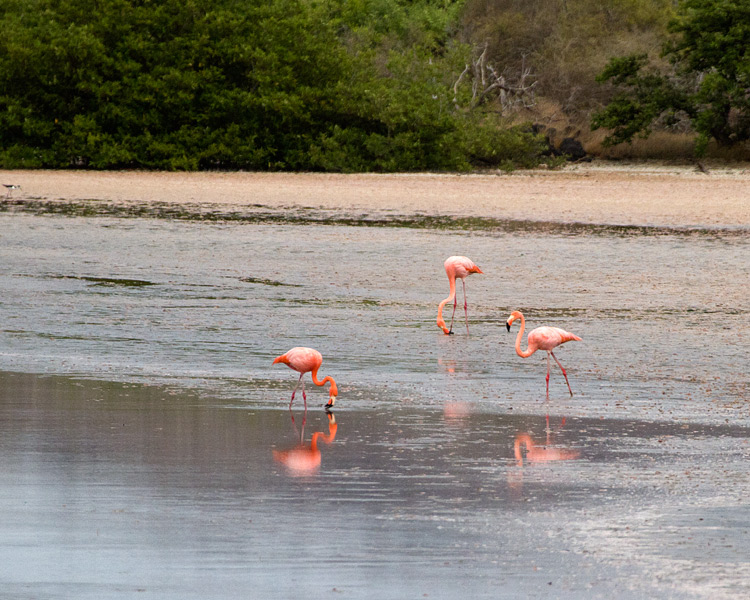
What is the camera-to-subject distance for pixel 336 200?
95.4 feet

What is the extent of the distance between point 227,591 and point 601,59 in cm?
5149

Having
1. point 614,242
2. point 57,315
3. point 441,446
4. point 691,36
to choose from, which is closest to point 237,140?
point 691,36

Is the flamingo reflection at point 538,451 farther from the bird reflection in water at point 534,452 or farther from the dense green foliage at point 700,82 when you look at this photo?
the dense green foliage at point 700,82

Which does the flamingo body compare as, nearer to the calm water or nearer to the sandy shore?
the calm water

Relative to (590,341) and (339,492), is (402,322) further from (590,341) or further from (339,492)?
(339,492)

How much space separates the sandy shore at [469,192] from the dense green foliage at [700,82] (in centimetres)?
248

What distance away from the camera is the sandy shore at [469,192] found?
25688mm

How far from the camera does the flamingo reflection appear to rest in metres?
6.59

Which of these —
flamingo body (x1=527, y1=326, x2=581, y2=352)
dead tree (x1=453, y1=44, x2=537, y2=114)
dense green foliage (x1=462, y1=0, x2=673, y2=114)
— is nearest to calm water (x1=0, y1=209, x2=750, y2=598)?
flamingo body (x1=527, y1=326, x2=581, y2=352)

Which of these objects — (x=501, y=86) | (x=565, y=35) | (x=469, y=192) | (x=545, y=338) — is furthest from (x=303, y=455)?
(x=565, y=35)

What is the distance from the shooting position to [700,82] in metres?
45.2

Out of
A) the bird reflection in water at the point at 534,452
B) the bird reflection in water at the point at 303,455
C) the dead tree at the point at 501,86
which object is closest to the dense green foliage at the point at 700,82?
the dead tree at the point at 501,86

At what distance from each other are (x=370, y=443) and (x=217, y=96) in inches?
1425

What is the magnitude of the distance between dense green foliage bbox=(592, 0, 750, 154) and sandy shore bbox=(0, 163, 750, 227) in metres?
2.48
